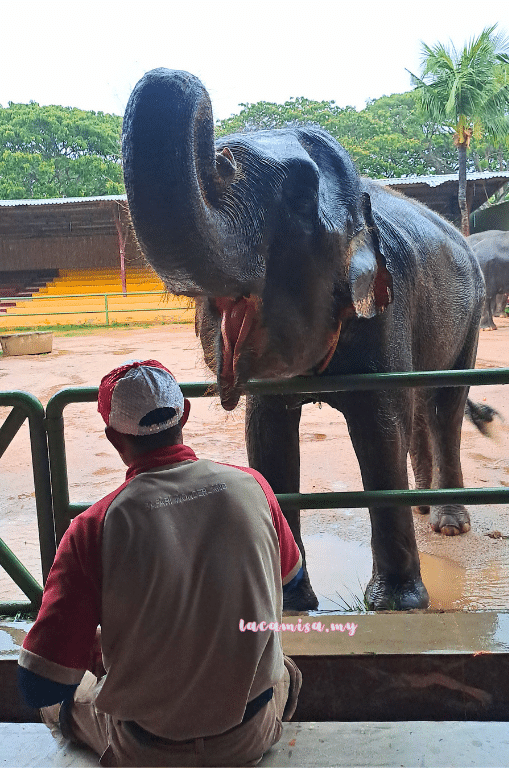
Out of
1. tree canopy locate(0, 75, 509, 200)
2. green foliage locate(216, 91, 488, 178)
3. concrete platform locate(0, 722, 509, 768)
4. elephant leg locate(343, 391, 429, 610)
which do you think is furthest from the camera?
green foliage locate(216, 91, 488, 178)

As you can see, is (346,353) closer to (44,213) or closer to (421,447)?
(421,447)

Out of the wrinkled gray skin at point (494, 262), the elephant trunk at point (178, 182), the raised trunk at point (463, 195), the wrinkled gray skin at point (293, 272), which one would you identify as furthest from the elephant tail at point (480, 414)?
the raised trunk at point (463, 195)

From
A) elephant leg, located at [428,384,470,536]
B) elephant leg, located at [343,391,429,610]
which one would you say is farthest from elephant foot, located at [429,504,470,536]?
elephant leg, located at [343,391,429,610]

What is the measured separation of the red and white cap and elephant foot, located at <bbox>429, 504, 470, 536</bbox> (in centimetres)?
276

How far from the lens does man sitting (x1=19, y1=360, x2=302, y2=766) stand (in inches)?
49.6

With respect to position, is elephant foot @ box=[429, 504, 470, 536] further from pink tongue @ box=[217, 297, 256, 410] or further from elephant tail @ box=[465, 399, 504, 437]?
pink tongue @ box=[217, 297, 256, 410]

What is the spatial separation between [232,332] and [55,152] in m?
33.9

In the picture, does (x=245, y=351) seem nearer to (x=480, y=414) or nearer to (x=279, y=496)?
(x=279, y=496)

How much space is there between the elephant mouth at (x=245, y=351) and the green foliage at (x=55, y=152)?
85.9 ft

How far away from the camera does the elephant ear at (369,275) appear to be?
2.11 metres

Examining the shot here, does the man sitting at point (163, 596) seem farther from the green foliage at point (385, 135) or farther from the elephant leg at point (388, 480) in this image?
the green foliage at point (385, 135)

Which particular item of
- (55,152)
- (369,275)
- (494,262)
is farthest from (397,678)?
(55,152)

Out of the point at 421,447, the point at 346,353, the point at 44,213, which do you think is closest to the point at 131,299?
the point at 44,213

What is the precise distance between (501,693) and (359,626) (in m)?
0.43
